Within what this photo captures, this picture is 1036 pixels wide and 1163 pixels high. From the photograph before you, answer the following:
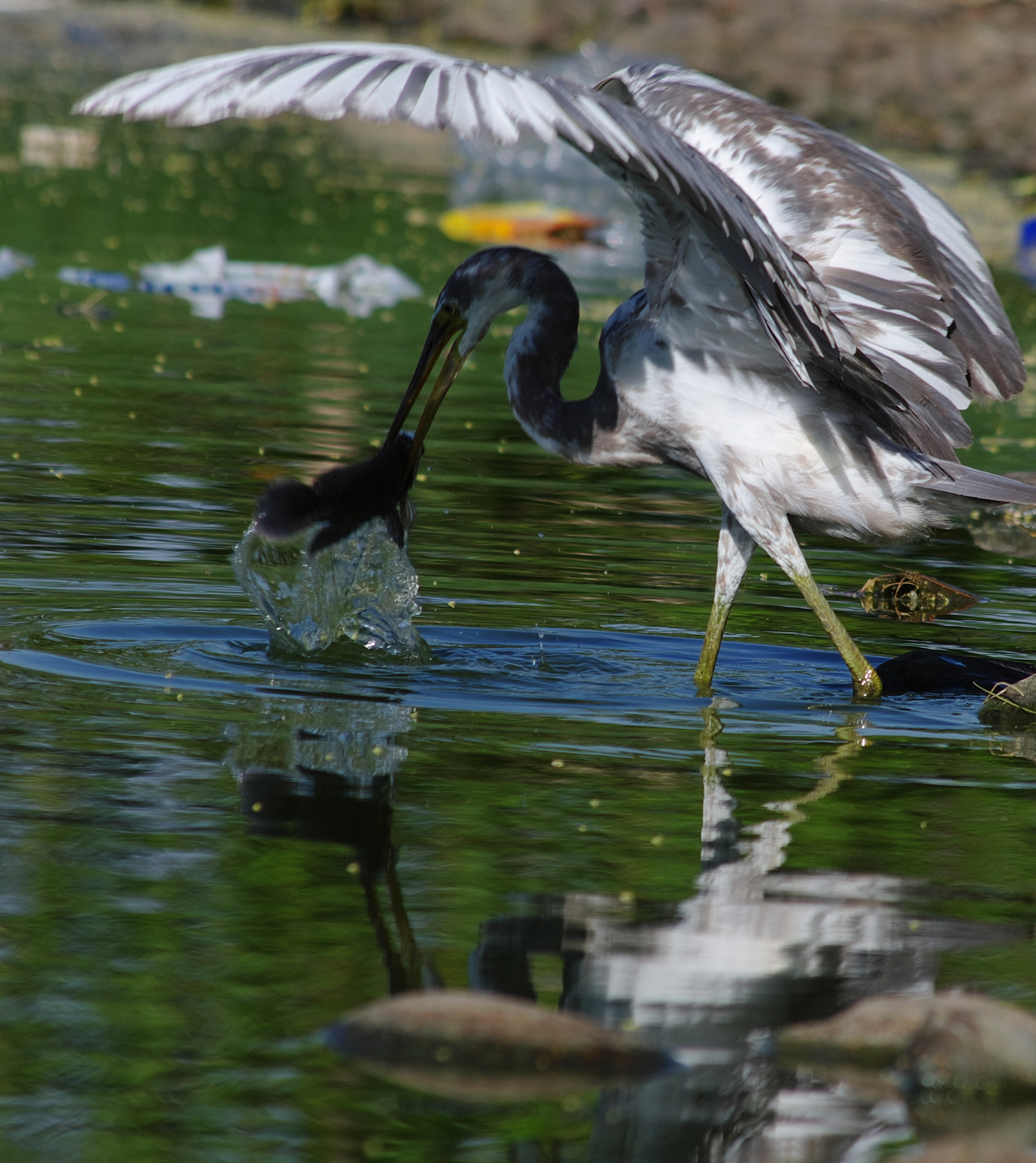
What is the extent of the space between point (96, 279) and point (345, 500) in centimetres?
847

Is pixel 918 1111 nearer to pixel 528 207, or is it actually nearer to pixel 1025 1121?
pixel 1025 1121

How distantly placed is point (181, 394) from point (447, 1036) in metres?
7.74

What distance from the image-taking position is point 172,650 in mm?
5488

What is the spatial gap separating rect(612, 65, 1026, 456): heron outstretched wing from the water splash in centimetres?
152

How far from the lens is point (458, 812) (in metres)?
4.17

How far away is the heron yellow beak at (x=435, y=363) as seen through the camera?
6.02 meters

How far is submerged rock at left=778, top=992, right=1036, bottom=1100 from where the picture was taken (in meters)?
2.78

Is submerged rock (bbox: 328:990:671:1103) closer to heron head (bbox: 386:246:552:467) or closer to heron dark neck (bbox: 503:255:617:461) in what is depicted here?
heron dark neck (bbox: 503:255:617:461)

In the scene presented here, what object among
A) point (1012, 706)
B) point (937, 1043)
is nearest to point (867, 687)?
point (1012, 706)

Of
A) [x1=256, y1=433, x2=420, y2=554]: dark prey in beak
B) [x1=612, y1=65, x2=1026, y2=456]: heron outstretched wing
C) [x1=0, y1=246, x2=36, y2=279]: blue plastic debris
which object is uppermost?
[x1=612, y1=65, x2=1026, y2=456]: heron outstretched wing

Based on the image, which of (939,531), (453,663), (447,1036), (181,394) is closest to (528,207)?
(181,394)

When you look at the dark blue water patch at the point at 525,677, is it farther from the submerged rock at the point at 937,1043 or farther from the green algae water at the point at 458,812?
the submerged rock at the point at 937,1043

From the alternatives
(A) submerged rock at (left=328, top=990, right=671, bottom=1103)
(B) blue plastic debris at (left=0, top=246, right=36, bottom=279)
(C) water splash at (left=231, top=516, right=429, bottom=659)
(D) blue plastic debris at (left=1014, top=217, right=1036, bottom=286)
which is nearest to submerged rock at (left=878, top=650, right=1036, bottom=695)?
(C) water splash at (left=231, top=516, right=429, bottom=659)

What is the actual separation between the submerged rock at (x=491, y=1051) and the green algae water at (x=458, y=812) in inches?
1.8
